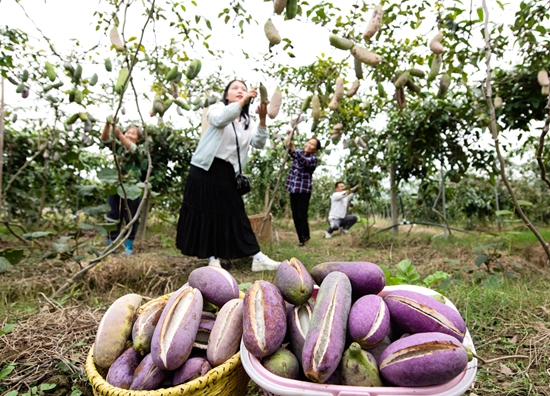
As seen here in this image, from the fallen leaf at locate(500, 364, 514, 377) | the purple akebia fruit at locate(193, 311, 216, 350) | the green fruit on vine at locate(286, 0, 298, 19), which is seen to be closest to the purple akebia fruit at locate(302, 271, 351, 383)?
the purple akebia fruit at locate(193, 311, 216, 350)

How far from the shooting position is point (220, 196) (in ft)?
9.31

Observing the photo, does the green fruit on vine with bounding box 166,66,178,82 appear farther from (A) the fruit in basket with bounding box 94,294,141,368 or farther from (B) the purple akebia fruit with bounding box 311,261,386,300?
(B) the purple akebia fruit with bounding box 311,261,386,300

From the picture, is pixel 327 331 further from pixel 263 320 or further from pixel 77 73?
pixel 77 73

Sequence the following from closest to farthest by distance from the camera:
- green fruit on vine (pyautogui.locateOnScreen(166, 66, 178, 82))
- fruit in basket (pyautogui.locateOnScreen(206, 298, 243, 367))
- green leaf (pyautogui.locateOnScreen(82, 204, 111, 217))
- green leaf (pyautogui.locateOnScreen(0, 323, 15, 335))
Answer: fruit in basket (pyautogui.locateOnScreen(206, 298, 243, 367)) → green leaf (pyautogui.locateOnScreen(0, 323, 15, 335)) → green fruit on vine (pyautogui.locateOnScreen(166, 66, 178, 82)) → green leaf (pyautogui.locateOnScreen(82, 204, 111, 217))

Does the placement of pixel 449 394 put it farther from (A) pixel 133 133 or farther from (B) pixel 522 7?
(A) pixel 133 133

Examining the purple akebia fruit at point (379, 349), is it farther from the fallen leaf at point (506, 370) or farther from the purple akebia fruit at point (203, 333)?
the fallen leaf at point (506, 370)

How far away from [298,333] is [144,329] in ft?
1.38

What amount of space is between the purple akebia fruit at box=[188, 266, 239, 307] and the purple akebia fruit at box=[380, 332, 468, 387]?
1.61 feet

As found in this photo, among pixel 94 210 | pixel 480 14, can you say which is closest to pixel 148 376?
pixel 94 210

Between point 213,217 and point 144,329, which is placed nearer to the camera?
point 144,329

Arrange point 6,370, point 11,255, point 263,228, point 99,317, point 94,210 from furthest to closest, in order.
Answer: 1. point 263,228
2. point 94,210
3. point 11,255
4. point 99,317
5. point 6,370

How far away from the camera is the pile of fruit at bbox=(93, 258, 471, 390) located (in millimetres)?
742

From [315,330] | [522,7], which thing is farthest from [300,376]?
[522,7]

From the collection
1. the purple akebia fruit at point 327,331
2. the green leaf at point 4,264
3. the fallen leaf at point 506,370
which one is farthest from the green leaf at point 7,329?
the fallen leaf at point 506,370
